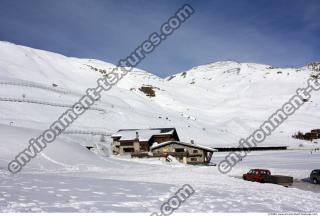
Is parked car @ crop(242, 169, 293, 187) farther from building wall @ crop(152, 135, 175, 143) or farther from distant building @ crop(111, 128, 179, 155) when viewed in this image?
distant building @ crop(111, 128, 179, 155)

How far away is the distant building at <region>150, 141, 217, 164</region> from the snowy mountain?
6871 mm

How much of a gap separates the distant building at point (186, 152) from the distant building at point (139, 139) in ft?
33.1

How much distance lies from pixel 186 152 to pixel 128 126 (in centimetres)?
4387

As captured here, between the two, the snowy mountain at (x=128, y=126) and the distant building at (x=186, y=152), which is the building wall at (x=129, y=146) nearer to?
the snowy mountain at (x=128, y=126)

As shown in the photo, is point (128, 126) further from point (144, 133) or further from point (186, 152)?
point (186, 152)

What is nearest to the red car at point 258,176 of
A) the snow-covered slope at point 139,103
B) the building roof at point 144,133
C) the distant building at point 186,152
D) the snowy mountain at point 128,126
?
the snowy mountain at point 128,126

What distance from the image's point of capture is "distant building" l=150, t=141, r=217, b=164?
62.8 meters

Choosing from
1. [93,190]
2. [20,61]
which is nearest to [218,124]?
[20,61]

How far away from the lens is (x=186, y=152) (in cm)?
6341

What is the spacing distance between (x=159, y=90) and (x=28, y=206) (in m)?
162

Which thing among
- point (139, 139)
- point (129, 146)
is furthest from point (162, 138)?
point (129, 146)

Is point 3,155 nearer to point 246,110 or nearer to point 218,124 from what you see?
point 218,124

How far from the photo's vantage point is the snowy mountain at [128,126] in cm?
1501

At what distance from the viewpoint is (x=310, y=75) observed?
648 ft
